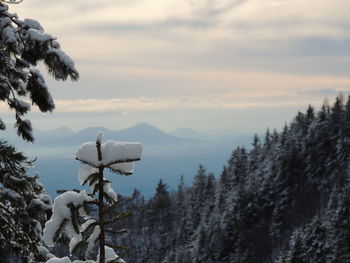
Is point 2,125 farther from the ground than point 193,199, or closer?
farther from the ground

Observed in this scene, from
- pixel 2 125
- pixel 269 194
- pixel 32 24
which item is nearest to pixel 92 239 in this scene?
pixel 32 24

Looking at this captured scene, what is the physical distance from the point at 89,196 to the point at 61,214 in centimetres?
33

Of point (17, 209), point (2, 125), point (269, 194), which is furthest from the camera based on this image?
point (269, 194)

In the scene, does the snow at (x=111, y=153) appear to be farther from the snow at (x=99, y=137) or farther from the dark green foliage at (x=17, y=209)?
the dark green foliage at (x=17, y=209)

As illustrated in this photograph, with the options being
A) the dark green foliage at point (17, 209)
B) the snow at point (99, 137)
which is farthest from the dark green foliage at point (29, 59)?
the snow at point (99, 137)

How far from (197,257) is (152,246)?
29.8 m

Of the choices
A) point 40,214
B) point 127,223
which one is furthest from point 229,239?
point 40,214

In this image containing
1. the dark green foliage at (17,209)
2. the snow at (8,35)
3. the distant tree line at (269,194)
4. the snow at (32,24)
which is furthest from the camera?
the distant tree line at (269,194)

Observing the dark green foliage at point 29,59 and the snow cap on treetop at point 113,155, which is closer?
the snow cap on treetop at point 113,155

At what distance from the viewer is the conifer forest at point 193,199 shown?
14.2 ft

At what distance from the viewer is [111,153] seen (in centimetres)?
412

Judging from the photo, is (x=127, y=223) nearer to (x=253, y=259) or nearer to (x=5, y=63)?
(x=253, y=259)

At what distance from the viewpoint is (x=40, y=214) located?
363 inches

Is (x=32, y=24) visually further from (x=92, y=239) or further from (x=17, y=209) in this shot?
(x=17, y=209)
